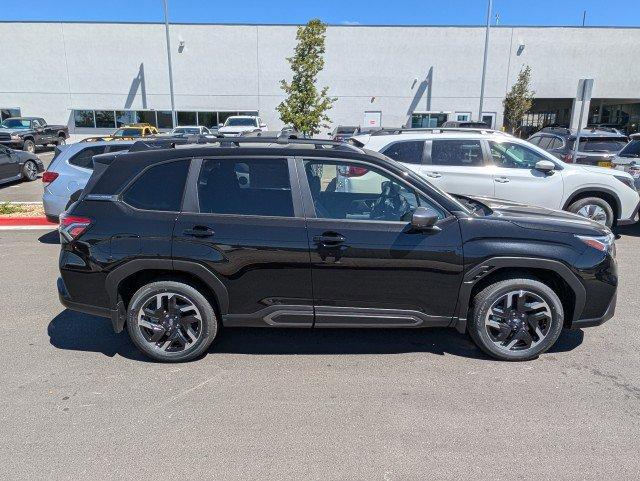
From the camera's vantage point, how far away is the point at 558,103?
110 feet

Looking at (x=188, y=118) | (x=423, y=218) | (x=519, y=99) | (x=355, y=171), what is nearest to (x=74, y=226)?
(x=355, y=171)

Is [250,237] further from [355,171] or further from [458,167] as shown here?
[458,167]

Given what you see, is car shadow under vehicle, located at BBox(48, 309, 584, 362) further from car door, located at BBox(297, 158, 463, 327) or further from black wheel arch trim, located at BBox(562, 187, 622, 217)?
black wheel arch trim, located at BBox(562, 187, 622, 217)

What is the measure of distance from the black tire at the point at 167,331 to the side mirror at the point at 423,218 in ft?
5.76

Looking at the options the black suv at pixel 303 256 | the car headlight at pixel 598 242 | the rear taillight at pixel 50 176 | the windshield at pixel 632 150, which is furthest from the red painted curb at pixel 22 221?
the windshield at pixel 632 150

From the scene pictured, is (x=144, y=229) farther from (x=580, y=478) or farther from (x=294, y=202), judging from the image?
(x=580, y=478)

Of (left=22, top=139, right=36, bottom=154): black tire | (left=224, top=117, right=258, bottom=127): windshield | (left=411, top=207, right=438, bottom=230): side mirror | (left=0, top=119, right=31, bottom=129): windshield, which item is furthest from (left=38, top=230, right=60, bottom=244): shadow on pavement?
(left=0, top=119, right=31, bottom=129): windshield

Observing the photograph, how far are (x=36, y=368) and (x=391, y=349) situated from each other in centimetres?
292

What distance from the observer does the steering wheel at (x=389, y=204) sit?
3.63m

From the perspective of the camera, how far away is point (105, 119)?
30844mm

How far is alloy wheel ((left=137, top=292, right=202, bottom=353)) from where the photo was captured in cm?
368

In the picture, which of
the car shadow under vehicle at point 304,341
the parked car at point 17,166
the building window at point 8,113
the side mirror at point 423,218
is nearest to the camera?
the side mirror at point 423,218

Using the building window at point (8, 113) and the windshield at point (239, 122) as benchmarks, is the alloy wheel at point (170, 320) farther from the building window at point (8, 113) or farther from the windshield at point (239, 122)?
the building window at point (8, 113)

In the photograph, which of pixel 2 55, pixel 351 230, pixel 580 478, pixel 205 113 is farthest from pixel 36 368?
pixel 2 55
